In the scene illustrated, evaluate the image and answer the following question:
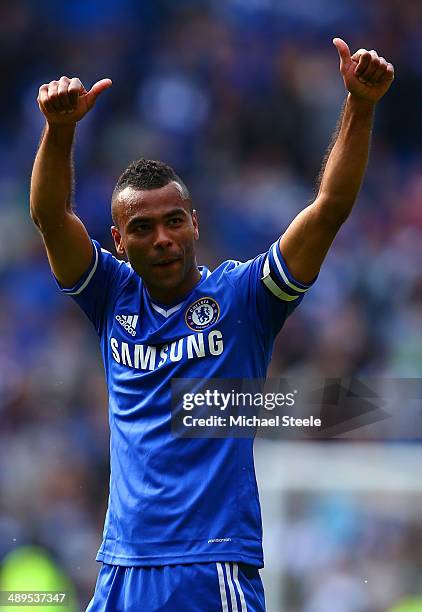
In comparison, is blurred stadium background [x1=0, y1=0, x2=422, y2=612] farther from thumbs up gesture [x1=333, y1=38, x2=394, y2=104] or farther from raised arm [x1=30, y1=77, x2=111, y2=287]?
thumbs up gesture [x1=333, y1=38, x2=394, y2=104]

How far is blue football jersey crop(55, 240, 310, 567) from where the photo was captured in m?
3.00

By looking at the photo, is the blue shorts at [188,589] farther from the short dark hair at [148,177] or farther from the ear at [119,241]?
the short dark hair at [148,177]

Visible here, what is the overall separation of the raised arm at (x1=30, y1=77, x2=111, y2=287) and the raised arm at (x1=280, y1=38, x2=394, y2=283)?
2.25ft

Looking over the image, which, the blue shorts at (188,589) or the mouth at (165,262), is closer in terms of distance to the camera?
the blue shorts at (188,589)

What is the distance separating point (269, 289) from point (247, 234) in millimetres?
4986

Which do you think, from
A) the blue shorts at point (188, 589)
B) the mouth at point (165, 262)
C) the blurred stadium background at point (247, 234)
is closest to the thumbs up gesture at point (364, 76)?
the mouth at point (165, 262)

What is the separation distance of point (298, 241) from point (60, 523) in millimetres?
4186

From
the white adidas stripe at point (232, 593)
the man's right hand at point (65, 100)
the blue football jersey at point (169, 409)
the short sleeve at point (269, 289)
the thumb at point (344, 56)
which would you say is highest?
the thumb at point (344, 56)

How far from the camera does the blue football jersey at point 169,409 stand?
3.00 metres

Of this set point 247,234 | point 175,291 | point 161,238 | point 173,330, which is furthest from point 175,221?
point 247,234

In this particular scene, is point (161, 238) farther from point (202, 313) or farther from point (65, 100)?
point (65, 100)

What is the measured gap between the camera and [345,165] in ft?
10.1

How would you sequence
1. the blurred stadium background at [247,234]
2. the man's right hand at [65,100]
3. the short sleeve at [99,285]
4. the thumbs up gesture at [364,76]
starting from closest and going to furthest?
1. the thumbs up gesture at [364,76]
2. the man's right hand at [65,100]
3. the short sleeve at [99,285]
4. the blurred stadium background at [247,234]

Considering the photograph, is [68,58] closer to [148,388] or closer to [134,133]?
[134,133]
